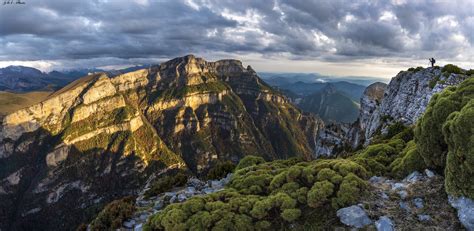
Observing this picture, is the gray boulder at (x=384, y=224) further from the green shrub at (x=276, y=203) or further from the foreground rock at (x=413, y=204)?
the green shrub at (x=276, y=203)

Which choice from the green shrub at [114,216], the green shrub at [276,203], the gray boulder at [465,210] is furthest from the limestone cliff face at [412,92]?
the green shrub at [114,216]

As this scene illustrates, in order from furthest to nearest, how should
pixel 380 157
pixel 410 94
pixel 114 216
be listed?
pixel 410 94, pixel 380 157, pixel 114 216

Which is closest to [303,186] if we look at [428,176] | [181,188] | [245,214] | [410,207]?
[245,214]

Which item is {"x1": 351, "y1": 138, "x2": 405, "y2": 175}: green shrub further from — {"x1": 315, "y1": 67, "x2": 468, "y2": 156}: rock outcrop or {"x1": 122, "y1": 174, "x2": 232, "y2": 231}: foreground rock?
{"x1": 122, "y1": 174, "x2": 232, "y2": 231}: foreground rock

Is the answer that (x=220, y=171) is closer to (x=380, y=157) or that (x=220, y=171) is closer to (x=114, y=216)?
(x=114, y=216)

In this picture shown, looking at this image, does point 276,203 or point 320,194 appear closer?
point 320,194

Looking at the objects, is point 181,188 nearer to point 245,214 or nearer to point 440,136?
point 245,214

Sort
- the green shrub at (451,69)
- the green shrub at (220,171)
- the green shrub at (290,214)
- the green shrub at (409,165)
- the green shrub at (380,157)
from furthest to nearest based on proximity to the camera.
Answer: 1. the green shrub at (451,69)
2. the green shrub at (220,171)
3. the green shrub at (380,157)
4. the green shrub at (409,165)
5. the green shrub at (290,214)

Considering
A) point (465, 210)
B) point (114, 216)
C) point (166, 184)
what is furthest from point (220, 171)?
point (465, 210)
